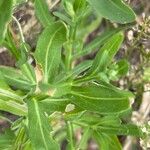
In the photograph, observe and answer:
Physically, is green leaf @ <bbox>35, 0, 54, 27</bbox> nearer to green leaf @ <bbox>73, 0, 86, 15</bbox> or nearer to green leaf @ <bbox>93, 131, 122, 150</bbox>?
green leaf @ <bbox>73, 0, 86, 15</bbox>

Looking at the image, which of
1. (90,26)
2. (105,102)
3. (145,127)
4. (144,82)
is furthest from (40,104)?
(90,26)

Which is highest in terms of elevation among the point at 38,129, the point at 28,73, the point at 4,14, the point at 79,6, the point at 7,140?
the point at 4,14

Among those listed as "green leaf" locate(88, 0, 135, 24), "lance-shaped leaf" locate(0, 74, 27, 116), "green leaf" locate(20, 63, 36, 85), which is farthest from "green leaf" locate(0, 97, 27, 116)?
"green leaf" locate(88, 0, 135, 24)

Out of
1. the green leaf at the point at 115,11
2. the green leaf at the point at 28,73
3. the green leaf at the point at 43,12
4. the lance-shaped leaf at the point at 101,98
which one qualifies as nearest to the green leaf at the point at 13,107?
the green leaf at the point at 28,73

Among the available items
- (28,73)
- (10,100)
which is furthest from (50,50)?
(10,100)

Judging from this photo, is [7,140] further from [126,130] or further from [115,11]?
[115,11]

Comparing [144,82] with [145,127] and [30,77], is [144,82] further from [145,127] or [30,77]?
[30,77]

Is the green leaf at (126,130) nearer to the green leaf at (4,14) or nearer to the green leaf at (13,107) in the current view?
the green leaf at (13,107)
